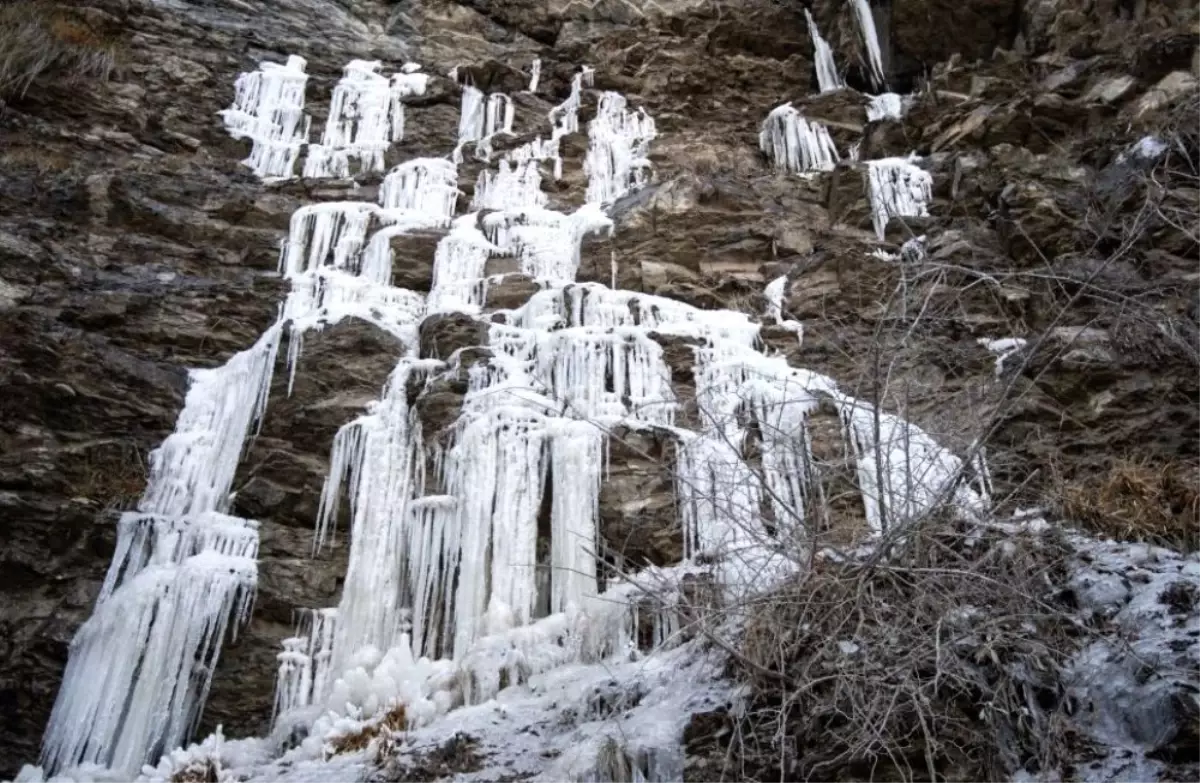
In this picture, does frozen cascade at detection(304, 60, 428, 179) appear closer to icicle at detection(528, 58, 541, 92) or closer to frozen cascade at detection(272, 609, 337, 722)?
icicle at detection(528, 58, 541, 92)

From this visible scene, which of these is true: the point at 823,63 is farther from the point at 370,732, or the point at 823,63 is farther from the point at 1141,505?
the point at 370,732

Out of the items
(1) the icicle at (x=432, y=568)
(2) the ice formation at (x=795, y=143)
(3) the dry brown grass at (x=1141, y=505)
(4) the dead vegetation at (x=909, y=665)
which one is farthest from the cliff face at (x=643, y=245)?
(4) the dead vegetation at (x=909, y=665)

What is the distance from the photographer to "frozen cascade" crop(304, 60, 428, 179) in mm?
12367

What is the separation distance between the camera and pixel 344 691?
6.36m

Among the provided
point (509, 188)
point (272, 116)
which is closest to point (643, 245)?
point (509, 188)

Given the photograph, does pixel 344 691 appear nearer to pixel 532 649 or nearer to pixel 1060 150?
pixel 532 649

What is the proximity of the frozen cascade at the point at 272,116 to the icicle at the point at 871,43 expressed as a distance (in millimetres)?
7165

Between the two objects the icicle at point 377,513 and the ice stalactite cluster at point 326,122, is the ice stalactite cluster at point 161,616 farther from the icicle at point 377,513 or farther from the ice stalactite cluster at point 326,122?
A: the ice stalactite cluster at point 326,122

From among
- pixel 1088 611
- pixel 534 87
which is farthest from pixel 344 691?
pixel 534 87

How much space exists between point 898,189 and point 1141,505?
18.1 ft

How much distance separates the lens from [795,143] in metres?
12.2

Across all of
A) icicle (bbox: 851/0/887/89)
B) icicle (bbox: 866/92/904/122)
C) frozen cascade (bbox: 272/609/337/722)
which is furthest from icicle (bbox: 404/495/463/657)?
icicle (bbox: 851/0/887/89)

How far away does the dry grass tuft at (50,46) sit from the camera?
→ 38.1ft

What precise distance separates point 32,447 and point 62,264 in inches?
89.3
